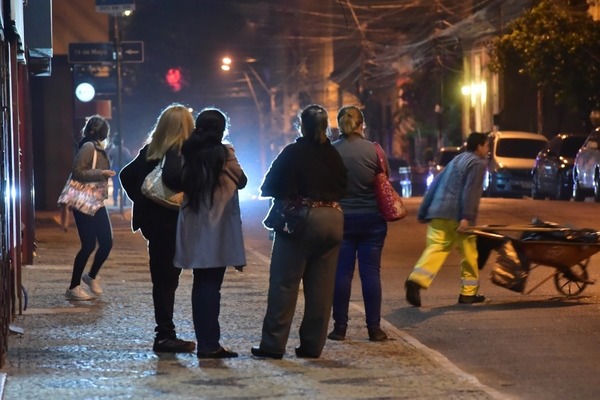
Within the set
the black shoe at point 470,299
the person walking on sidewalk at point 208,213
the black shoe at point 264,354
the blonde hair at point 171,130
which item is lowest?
the black shoe at point 470,299

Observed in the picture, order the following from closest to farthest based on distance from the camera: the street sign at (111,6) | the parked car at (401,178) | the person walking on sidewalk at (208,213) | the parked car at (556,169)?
the person walking on sidewalk at (208,213) < the street sign at (111,6) < the parked car at (556,169) < the parked car at (401,178)

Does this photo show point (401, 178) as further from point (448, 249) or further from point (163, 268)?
point (163, 268)

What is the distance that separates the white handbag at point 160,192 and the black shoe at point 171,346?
95 centimetres

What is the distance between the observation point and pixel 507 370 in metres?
8.83

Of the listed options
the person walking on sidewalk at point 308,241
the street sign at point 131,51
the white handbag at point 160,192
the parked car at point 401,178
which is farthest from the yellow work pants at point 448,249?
the parked car at point 401,178

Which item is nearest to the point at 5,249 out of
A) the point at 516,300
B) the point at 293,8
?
the point at 516,300

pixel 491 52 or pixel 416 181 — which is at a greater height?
pixel 491 52

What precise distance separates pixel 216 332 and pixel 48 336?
1.70 m

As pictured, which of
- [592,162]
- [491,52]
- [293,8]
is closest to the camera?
[592,162]

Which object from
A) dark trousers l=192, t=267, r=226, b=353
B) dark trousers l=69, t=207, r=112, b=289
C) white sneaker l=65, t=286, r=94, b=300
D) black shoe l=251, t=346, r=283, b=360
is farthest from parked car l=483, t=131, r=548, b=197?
dark trousers l=192, t=267, r=226, b=353

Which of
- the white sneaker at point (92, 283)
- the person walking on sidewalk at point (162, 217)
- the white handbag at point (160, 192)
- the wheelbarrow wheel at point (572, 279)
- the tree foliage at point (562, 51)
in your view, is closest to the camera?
the white handbag at point (160, 192)

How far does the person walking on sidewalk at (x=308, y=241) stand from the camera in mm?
8992

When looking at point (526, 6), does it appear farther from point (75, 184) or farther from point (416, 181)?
point (75, 184)

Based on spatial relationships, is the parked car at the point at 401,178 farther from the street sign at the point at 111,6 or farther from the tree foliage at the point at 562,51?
the street sign at the point at 111,6
